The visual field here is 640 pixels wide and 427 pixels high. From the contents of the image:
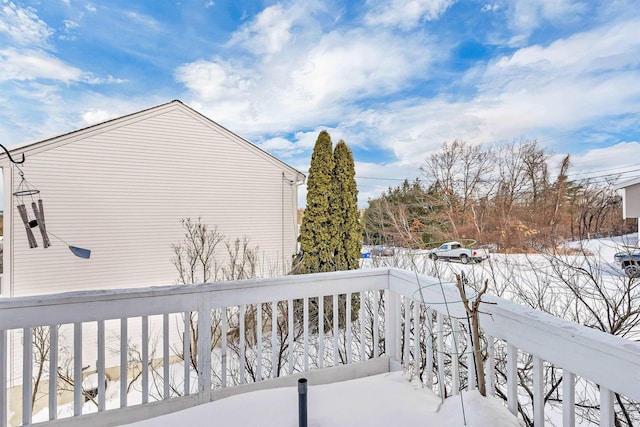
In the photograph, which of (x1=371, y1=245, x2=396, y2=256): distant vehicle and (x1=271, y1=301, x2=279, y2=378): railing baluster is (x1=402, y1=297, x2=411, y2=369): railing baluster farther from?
(x1=371, y1=245, x2=396, y2=256): distant vehicle

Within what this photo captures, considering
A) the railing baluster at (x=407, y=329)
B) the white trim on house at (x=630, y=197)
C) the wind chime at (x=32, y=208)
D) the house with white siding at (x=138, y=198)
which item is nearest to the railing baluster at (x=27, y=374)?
the railing baluster at (x=407, y=329)

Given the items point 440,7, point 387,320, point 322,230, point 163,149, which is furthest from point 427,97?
point 387,320

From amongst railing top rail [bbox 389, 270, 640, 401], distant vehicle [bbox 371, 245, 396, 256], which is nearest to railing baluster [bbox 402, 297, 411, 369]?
railing top rail [bbox 389, 270, 640, 401]

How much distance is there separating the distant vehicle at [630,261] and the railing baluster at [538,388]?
2.03 meters

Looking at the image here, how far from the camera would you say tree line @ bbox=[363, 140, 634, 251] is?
18.2 ft

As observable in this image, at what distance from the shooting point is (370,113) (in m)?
8.42

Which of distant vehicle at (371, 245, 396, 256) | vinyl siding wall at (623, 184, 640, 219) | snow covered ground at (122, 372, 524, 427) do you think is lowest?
snow covered ground at (122, 372, 524, 427)

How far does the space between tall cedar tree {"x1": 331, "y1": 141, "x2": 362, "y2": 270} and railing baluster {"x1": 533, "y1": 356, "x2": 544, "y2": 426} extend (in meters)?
4.23

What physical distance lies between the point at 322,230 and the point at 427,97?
471cm

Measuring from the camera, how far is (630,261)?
106 inches

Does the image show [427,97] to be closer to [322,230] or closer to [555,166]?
[555,166]

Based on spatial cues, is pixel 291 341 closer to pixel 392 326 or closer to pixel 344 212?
pixel 392 326

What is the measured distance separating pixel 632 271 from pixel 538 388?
2066 mm

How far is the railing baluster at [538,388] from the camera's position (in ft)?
4.05
